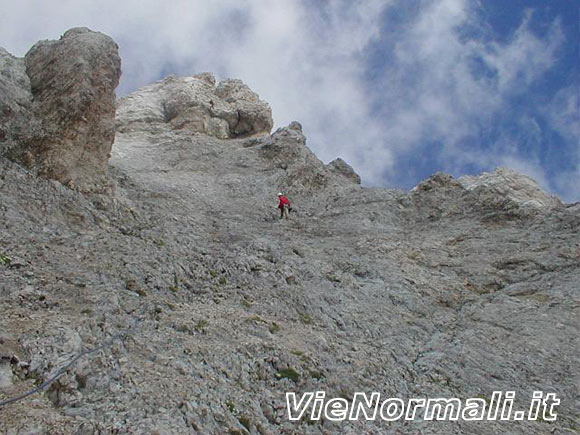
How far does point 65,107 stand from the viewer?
935 inches

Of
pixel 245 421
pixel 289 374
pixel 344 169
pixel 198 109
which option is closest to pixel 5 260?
pixel 245 421

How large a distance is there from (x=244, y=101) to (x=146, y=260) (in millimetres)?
38685

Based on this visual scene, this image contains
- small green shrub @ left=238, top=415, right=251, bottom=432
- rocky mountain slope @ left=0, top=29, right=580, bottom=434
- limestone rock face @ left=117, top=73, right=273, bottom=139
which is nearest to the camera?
rocky mountain slope @ left=0, top=29, right=580, bottom=434

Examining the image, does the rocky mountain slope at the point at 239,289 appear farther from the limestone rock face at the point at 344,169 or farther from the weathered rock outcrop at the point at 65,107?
the limestone rock face at the point at 344,169

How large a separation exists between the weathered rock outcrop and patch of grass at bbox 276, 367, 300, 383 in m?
11.7

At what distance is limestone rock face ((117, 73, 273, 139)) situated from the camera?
5028 cm

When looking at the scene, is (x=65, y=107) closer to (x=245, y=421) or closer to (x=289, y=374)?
(x=289, y=374)

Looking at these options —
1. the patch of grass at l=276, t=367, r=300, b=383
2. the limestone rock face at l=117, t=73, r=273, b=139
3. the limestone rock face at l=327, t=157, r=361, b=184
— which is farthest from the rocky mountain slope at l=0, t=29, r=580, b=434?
the limestone rock face at l=117, t=73, r=273, b=139

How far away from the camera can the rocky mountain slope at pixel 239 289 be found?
13.3 m

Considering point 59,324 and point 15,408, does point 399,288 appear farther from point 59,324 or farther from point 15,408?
point 15,408

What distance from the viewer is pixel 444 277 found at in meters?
27.6

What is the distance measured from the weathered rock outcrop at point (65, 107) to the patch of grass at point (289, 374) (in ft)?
38.3

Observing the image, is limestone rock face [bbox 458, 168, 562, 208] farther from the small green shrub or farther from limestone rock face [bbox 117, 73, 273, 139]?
the small green shrub

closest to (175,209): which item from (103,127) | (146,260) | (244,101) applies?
(103,127)
